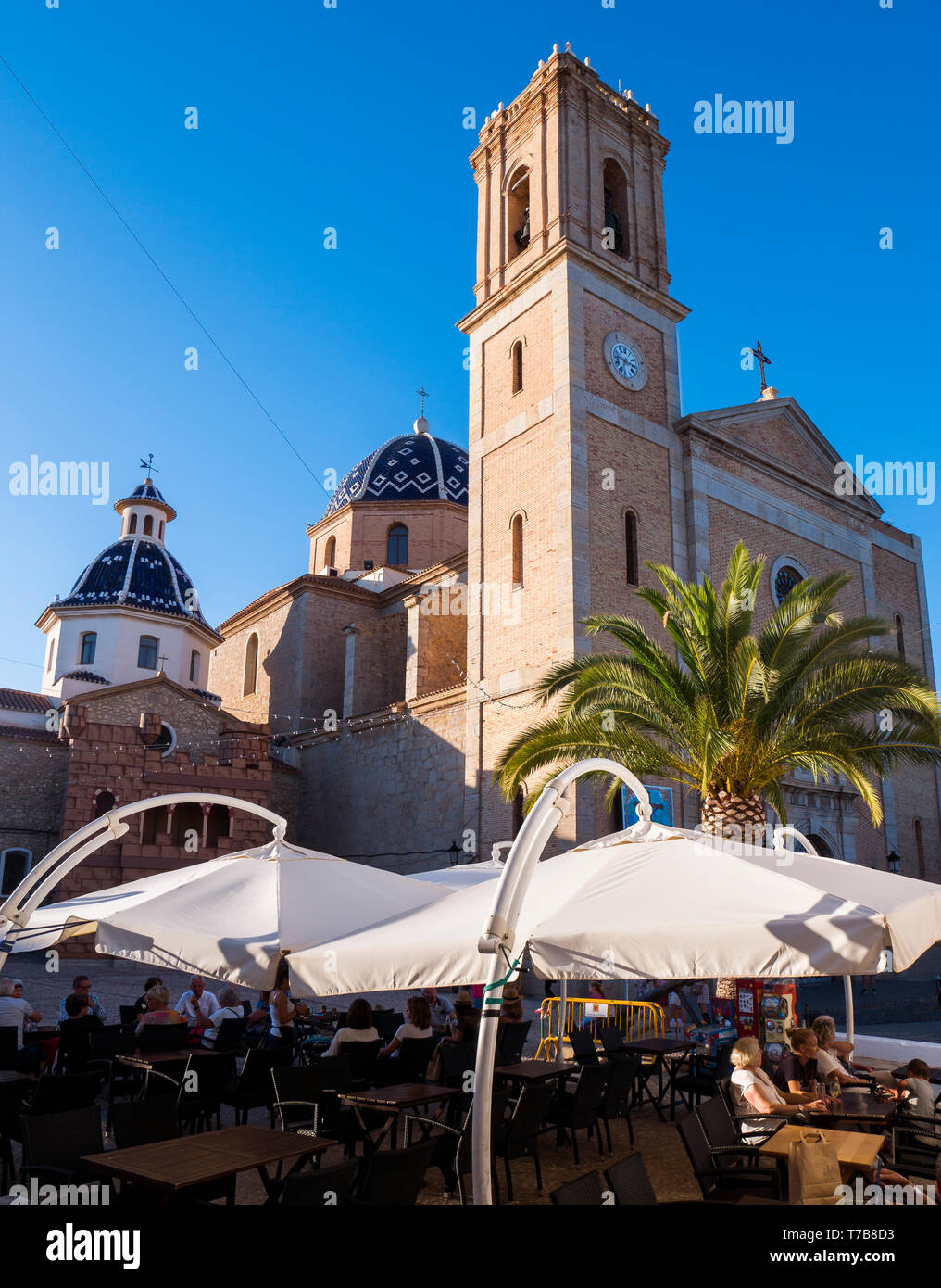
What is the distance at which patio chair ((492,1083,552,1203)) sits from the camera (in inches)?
274

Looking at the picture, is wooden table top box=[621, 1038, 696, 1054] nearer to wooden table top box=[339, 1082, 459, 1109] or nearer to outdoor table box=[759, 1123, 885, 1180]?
wooden table top box=[339, 1082, 459, 1109]

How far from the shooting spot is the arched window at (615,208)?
25.7 metres

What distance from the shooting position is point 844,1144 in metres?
5.91

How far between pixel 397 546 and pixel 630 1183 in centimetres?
3463

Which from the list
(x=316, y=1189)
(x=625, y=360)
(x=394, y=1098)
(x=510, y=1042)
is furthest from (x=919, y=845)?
(x=316, y=1189)

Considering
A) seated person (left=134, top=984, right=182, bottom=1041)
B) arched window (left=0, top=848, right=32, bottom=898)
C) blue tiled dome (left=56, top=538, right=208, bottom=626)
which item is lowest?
seated person (left=134, top=984, right=182, bottom=1041)

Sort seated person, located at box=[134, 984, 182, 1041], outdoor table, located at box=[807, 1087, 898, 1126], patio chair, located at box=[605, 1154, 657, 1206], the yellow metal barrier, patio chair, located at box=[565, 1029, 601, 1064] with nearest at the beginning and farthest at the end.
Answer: patio chair, located at box=[605, 1154, 657, 1206] → outdoor table, located at box=[807, 1087, 898, 1126] → patio chair, located at box=[565, 1029, 601, 1064] → seated person, located at box=[134, 984, 182, 1041] → the yellow metal barrier

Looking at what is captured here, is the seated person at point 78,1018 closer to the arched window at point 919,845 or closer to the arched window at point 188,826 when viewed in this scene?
the arched window at point 188,826

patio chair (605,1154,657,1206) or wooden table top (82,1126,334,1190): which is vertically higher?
patio chair (605,1154,657,1206)

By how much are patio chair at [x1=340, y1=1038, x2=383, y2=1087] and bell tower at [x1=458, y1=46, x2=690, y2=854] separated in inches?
447

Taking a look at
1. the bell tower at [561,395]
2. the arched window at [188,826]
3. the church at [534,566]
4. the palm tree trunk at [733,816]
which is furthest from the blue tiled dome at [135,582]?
the palm tree trunk at [733,816]

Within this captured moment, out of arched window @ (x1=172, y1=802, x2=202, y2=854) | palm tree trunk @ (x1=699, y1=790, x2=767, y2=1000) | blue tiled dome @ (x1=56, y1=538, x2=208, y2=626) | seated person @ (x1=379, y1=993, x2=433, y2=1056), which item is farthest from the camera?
blue tiled dome @ (x1=56, y1=538, x2=208, y2=626)

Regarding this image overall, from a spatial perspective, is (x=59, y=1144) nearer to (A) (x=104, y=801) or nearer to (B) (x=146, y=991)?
(B) (x=146, y=991)

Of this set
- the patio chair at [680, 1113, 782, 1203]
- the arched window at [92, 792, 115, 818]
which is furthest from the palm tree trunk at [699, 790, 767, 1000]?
the arched window at [92, 792, 115, 818]
